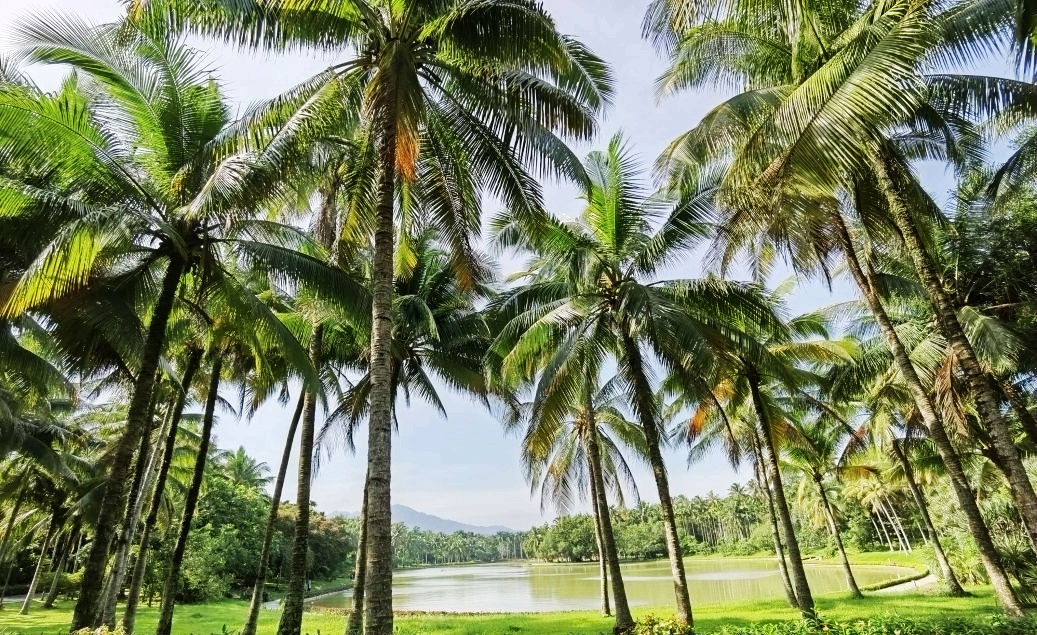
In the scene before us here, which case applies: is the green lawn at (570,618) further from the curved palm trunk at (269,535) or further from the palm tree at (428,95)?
the palm tree at (428,95)

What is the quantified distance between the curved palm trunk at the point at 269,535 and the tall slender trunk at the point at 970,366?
1246 cm

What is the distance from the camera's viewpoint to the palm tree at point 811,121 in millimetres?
5781

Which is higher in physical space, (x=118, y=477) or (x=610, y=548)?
(x=118, y=477)

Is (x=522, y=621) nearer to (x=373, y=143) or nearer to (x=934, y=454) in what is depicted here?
(x=373, y=143)

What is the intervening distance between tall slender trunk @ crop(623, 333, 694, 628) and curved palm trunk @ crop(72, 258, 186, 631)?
8033 millimetres

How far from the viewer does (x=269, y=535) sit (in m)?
12.8

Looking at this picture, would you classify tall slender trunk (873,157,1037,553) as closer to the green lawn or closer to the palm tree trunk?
the green lawn

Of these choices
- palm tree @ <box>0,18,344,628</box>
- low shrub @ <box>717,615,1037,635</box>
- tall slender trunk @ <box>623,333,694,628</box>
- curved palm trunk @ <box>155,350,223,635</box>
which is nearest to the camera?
low shrub @ <box>717,615,1037,635</box>

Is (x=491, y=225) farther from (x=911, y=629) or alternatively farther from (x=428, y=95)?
(x=911, y=629)

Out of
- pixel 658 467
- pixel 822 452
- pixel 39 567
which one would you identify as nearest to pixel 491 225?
pixel 658 467

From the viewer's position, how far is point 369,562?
19.0ft

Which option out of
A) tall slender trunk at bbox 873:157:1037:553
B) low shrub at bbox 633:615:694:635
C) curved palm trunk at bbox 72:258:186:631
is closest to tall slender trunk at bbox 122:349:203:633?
curved palm trunk at bbox 72:258:186:631

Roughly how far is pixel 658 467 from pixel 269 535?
29.3 feet

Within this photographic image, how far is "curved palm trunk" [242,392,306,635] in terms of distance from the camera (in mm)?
11922
